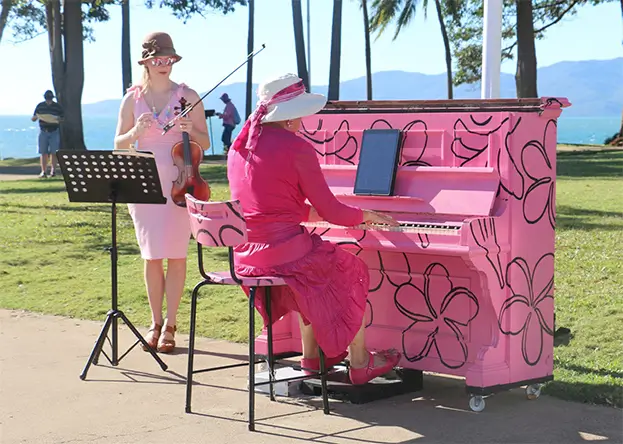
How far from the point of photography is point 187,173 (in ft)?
19.8

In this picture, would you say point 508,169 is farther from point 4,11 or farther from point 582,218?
point 4,11

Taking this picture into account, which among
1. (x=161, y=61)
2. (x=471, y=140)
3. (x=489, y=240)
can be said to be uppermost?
(x=161, y=61)

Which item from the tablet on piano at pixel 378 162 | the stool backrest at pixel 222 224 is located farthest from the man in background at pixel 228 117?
the stool backrest at pixel 222 224

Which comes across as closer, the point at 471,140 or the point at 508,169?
the point at 508,169

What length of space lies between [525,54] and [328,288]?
1954 cm

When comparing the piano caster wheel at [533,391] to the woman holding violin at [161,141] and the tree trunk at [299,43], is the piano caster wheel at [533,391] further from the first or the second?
the tree trunk at [299,43]

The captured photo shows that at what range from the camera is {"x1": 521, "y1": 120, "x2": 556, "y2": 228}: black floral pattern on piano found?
5.18 m

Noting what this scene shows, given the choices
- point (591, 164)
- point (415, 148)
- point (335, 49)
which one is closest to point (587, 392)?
point (415, 148)

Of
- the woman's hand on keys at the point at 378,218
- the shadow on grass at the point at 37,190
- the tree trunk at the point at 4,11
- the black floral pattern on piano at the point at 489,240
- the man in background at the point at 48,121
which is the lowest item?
the black floral pattern on piano at the point at 489,240

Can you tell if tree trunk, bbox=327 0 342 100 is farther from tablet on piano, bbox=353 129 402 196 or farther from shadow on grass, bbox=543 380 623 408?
shadow on grass, bbox=543 380 623 408

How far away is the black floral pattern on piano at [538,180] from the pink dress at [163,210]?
2193mm

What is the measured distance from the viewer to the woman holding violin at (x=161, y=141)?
6.27 meters

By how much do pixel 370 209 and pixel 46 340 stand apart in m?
2.60

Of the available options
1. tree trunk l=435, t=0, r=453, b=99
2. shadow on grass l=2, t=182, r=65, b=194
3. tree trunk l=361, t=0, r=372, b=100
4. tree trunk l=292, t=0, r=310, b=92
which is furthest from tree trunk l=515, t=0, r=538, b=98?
tree trunk l=361, t=0, r=372, b=100
